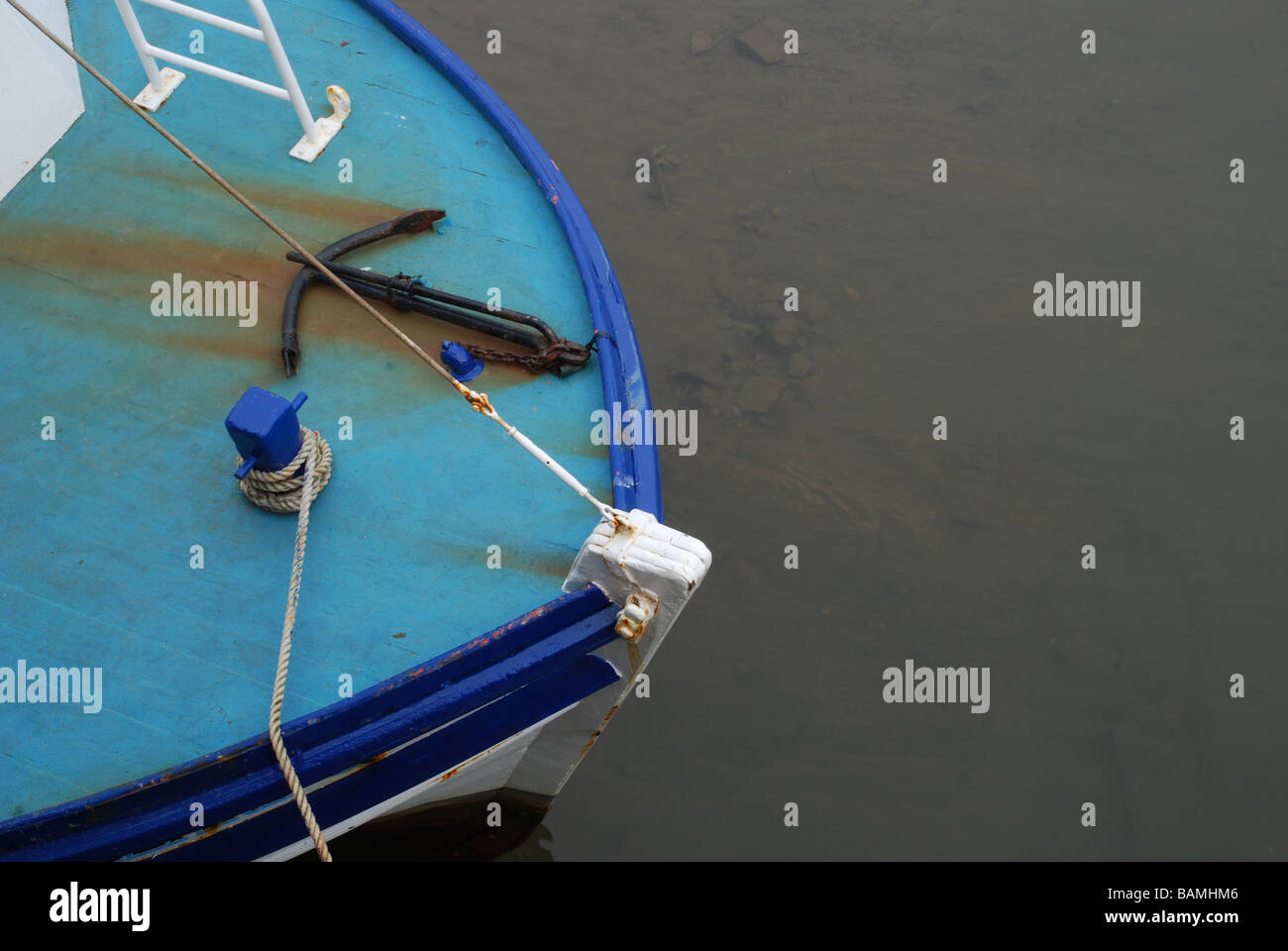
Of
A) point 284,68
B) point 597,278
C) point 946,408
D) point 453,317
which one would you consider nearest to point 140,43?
point 284,68

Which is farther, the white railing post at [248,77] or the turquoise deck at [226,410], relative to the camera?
the white railing post at [248,77]

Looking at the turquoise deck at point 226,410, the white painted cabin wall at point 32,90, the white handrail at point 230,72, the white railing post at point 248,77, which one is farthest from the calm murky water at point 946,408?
the white painted cabin wall at point 32,90

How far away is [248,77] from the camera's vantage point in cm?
544

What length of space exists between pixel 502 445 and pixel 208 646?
4.38ft

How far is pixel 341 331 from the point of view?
489 centimetres

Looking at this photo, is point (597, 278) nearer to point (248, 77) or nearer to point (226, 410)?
point (226, 410)

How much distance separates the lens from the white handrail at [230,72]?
4.83 m

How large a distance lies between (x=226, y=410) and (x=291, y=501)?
641 millimetres

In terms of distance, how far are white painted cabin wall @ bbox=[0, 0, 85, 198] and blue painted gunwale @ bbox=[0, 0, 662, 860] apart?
9.81 feet

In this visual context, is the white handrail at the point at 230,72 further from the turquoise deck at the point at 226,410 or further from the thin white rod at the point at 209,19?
the turquoise deck at the point at 226,410

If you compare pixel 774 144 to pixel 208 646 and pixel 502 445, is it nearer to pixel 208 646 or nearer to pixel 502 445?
pixel 502 445

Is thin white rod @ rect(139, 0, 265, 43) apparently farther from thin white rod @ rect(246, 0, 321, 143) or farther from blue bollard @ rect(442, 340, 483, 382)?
blue bollard @ rect(442, 340, 483, 382)

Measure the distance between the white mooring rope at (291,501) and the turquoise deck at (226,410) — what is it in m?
0.11

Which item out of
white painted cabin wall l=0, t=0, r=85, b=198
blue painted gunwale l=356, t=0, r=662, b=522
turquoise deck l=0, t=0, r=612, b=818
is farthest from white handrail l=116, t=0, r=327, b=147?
blue painted gunwale l=356, t=0, r=662, b=522
